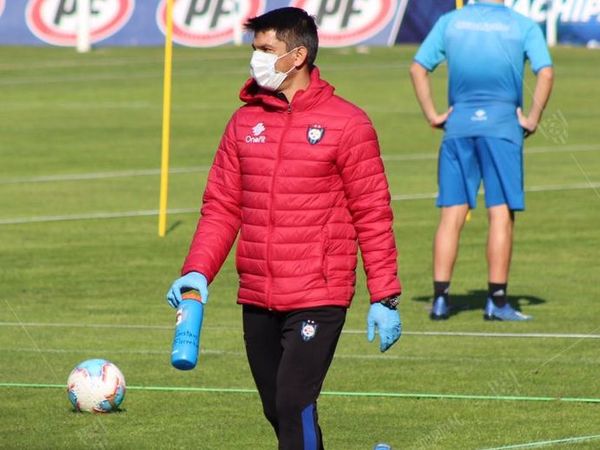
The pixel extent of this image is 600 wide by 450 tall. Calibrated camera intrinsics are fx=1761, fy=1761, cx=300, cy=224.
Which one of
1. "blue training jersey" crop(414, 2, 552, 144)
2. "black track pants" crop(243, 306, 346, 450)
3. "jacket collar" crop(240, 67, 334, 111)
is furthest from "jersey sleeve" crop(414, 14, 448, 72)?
"black track pants" crop(243, 306, 346, 450)

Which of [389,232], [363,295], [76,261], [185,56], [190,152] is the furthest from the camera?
[185,56]

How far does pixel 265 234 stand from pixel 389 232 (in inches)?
20.8

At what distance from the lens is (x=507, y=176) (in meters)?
13.2

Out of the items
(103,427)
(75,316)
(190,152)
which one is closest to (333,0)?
(190,152)

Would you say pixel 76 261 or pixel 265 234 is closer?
pixel 265 234

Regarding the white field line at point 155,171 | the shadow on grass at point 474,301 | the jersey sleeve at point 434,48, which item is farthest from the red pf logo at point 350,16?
the jersey sleeve at point 434,48

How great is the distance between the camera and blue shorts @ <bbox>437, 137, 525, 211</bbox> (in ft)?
43.2

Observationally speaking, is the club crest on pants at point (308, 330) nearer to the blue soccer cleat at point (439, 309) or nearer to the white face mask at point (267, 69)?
the white face mask at point (267, 69)

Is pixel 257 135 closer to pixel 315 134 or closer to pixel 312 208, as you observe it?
pixel 315 134

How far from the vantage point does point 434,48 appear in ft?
43.6

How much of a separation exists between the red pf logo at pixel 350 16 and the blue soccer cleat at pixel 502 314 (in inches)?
758

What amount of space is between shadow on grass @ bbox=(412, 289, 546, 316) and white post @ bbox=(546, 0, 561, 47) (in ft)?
80.1

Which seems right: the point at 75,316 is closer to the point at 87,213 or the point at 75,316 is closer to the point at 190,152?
the point at 87,213

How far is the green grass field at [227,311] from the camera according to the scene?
32.4 ft
